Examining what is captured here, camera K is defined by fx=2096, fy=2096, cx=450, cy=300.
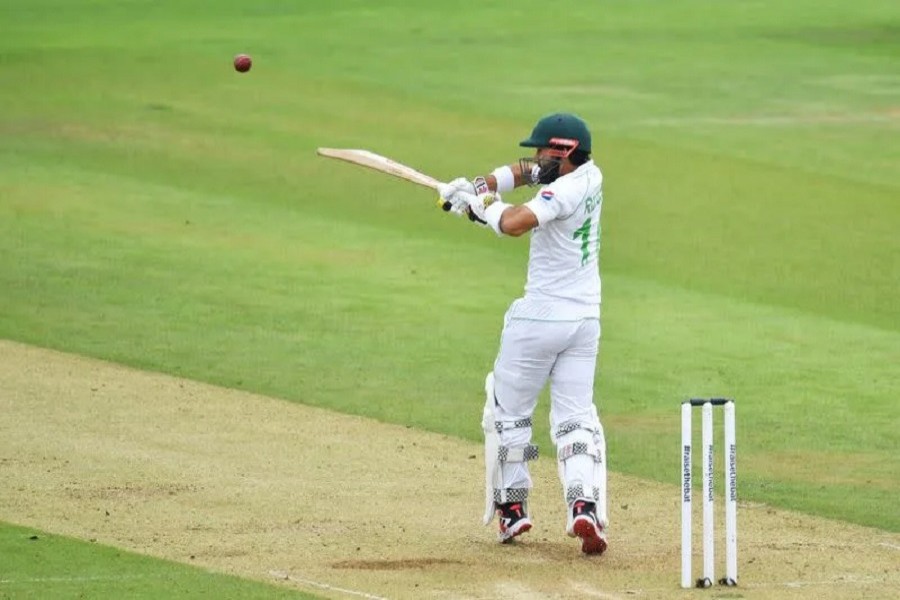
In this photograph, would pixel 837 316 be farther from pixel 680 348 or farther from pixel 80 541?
pixel 80 541

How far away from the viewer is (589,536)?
9859 mm

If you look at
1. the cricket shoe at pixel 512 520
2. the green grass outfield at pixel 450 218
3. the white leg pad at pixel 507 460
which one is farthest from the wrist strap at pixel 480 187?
the green grass outfield at pixel 450 218

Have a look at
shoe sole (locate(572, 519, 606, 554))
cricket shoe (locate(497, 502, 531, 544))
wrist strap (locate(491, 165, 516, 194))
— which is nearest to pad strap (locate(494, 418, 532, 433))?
cricket shoe (locate(497, 502, 531, 544))

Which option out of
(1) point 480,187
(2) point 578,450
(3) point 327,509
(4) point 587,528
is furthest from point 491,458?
(1) point 480,187

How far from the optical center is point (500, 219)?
10.1 metres

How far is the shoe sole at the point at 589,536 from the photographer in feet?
32.3

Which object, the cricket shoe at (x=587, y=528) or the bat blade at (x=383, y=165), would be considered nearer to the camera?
the cricket shoe at (x=587, y=528)

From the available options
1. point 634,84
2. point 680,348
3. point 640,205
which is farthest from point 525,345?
point 634,84

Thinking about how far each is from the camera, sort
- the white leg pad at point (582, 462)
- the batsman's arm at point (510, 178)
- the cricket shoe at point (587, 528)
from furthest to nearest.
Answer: the batsman's arm at point (510, 178) < the white leg pad at point (582, 462) < the cricket shoe at point (587, 528)

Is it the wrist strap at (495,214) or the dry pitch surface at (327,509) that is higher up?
the wrist strap at (495,214)

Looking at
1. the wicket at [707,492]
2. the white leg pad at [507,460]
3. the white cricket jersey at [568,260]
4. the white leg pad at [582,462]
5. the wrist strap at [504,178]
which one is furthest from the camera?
the wrist strap at [504,178]

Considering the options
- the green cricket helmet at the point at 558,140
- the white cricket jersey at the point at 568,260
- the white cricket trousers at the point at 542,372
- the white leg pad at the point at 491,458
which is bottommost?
the white leg pad at the point at 491,458

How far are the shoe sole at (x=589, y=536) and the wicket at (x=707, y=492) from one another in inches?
28.6

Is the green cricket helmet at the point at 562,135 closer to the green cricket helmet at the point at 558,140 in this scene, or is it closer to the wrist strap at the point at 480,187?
the green cricket helmet at the point at 558,140
